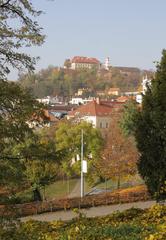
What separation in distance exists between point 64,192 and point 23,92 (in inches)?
1363

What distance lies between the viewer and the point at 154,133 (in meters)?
14.6

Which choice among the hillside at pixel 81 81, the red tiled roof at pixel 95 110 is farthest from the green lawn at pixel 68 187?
the hillside at pixel 81 81

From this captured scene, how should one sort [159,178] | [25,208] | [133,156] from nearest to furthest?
1. [159,178]
2. [25,208]
3. [133,156]

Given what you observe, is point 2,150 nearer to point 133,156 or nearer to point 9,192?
point 9,192

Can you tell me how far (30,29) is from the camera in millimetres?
7445

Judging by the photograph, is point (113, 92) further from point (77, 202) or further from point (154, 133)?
point (154, 133)

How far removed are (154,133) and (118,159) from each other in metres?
21.4

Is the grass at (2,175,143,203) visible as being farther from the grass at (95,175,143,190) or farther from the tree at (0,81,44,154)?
the tree at (0,81,44,154)

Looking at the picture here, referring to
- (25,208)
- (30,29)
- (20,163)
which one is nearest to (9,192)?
(20,163)

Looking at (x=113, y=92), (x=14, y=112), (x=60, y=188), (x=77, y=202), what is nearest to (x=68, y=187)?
(x=60, y=188)

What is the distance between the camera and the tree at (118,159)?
114 ft

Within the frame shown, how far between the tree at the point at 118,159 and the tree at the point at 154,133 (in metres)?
19.2

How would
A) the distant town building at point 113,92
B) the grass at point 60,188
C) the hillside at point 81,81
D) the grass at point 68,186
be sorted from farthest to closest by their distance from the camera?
the hillside at point 81,81, the distant town building at point 113,92, the grass at point 60,188, the grass at point 68,186

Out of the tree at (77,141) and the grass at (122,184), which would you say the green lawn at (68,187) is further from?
the tree at (77,141)
